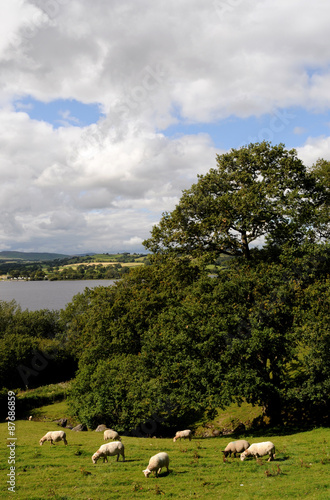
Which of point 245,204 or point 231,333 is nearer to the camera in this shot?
point 231,333

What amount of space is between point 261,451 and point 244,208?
16.1 m

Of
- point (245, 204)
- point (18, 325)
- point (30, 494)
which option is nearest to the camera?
point (30, 494)

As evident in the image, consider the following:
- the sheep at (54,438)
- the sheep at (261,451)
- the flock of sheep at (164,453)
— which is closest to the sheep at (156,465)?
the flock of sheep at (164,453)

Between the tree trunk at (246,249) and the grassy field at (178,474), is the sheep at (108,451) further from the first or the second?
the tree trunk at (246,249)

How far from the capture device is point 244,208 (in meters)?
25.2

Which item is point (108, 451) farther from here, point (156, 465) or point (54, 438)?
point (54, 438)

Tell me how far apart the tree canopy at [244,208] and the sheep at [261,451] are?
566 inches

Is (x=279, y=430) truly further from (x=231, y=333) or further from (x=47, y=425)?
(x=47, y=425)

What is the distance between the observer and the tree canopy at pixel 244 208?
25.7 meters

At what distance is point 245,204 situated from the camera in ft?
83.0

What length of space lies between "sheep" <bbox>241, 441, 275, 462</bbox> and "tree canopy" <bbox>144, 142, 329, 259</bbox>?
14.4m

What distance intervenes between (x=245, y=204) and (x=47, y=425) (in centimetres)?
2862

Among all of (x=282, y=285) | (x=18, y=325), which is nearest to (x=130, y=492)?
(x=282, y=285)

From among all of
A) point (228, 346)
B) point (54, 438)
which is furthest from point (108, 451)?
point (228, 346)
